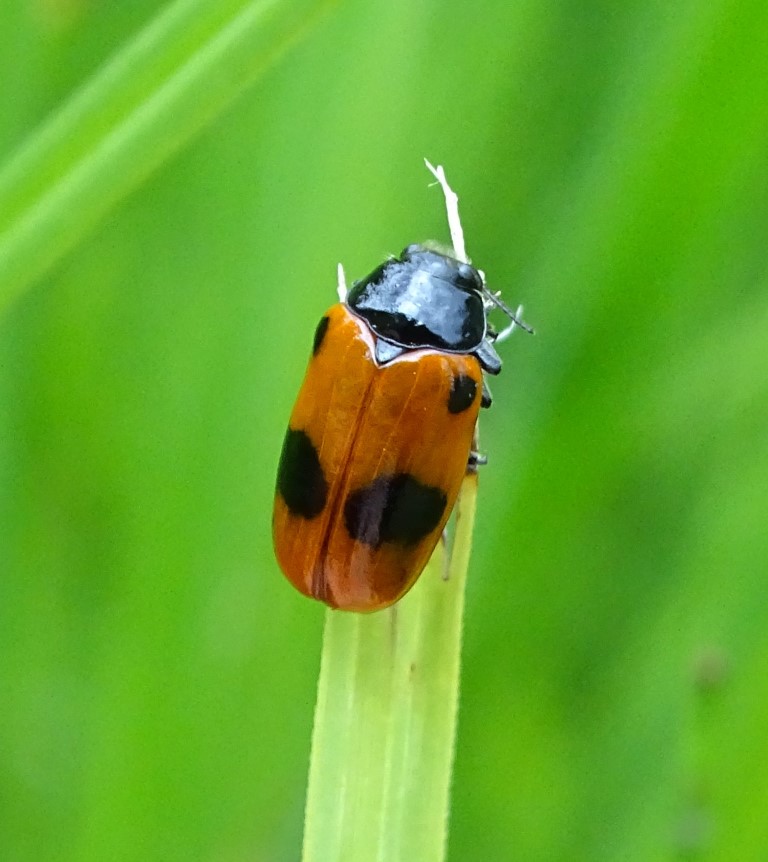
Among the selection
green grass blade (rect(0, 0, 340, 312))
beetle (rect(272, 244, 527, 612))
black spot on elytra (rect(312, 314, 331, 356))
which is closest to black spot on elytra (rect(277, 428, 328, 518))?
beetle (rect(272, 244, 527, 612))

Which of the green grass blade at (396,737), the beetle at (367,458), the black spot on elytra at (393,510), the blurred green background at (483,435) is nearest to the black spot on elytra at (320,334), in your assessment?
the beetle at (367,458)

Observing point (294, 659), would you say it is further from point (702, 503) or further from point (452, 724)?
point (702, 503)

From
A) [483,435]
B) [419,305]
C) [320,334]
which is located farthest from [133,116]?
[483,435]

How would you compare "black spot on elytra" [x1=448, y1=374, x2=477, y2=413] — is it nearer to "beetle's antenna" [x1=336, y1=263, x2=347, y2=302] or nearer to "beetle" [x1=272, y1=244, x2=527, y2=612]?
"beetle" [x1=272, y1=244, x2=527, y2=612]

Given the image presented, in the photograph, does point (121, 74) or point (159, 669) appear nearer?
point (121, 74)

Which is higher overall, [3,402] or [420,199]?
[420,199]

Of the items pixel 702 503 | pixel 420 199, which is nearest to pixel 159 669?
pixel 420 199
